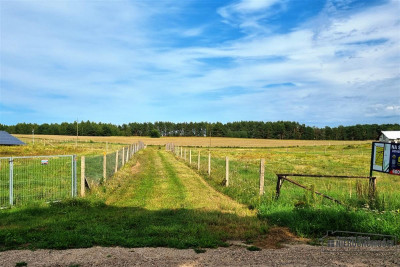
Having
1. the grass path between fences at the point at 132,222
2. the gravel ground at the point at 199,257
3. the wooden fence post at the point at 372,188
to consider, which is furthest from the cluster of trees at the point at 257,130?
the gravel ground at the point at 199,257

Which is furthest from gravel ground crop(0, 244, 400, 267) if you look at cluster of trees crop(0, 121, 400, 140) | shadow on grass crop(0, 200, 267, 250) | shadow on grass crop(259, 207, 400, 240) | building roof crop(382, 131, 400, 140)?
cluster of trees crop(0, 121, 400, 140)

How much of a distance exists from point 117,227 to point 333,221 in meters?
5.49

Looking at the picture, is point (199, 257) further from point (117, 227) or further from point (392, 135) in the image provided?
point (392, 135)

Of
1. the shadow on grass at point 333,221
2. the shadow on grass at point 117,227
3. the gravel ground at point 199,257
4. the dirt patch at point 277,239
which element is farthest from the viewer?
the shadow on grass at point 333,221

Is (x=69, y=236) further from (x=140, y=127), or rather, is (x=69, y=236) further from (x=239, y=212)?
(x=140, y=127)

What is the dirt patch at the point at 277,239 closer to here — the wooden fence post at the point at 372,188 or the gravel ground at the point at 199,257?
the gravel ground at the point at 199,257

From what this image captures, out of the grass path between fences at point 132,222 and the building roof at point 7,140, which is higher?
the building roof at point 7,140

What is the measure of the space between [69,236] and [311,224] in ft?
18.8

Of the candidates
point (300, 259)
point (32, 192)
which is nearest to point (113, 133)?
point (32, 192)

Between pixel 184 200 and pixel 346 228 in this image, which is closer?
pixel 346 228

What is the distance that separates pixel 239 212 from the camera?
29.9 ft

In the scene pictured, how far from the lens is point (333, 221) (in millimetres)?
7629

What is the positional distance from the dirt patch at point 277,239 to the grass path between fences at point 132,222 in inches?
9.8

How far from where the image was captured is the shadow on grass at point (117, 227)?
623cm
